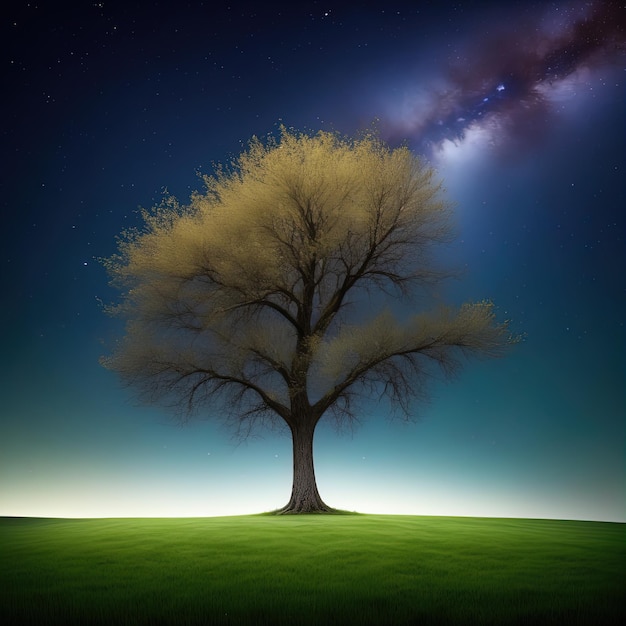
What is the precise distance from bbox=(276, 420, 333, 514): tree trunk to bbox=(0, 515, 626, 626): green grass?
7482mm

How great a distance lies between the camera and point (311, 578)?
25.7 ft

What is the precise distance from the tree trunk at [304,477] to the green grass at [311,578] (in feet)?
24.5

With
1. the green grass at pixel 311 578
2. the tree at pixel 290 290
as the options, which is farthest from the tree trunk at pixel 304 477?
the green grass at pixel 311 578

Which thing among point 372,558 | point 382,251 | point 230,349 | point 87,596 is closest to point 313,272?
point 382,251

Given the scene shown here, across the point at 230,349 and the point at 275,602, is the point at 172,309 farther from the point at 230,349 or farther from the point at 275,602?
the point at 275,602

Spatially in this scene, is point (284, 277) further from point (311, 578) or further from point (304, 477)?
point (311, 578)

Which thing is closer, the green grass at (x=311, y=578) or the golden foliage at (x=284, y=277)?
the green grass at (x=311, y=578)

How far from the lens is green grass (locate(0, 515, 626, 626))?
19.9 feet

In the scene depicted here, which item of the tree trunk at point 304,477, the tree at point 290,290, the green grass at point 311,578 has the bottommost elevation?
the green grass at point 311,578

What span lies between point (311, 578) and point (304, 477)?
12.9 metres

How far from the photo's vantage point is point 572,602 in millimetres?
6570

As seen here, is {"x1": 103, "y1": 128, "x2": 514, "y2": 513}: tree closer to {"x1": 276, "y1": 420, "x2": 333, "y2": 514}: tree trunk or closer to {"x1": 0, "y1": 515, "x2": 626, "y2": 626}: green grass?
{"x1": 276, "y1": 420, "x2": 333, "y2": 514}: tree trunk

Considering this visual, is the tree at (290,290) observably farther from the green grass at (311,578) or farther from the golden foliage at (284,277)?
the green grass at (311,578)

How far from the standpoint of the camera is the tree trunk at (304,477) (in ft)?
66.5
